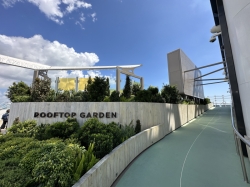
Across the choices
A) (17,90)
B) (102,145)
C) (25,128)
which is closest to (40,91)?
(25,128)

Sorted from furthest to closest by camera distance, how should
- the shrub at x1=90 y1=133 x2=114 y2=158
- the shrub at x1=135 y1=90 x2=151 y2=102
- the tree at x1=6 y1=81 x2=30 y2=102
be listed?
the tree at x1=6 y1=81 x2=30 y2=102 < the shrub at x1=135 y1=90 x2=151 y2=102 < the shrub at x1=90 y1=133 x2=114 y2=158

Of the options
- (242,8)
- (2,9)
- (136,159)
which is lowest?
(136,159)

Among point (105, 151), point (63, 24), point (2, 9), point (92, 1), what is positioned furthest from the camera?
point (63, 24)

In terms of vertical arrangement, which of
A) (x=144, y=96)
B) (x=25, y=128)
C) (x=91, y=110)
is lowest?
(x=25, y=128)

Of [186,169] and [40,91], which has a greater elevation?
[40,91]

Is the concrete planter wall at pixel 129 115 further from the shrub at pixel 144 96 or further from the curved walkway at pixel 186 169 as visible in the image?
the shrub at pixel 144 96

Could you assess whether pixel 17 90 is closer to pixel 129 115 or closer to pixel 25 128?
pixel 25 128

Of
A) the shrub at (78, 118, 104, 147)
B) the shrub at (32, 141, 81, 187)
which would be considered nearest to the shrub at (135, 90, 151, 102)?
the shrub at (78, 118, 104, 147)

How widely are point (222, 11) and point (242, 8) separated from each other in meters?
2.03

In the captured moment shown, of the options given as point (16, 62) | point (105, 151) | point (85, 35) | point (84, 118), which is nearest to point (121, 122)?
point (84, 118)

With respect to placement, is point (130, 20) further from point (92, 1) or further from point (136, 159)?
point (136, 159)

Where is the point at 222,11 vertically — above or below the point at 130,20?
below

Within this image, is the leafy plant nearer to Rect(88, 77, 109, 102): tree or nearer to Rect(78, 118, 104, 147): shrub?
Rect(78, 118, 104, 147): shrub

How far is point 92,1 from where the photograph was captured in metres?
7.23
